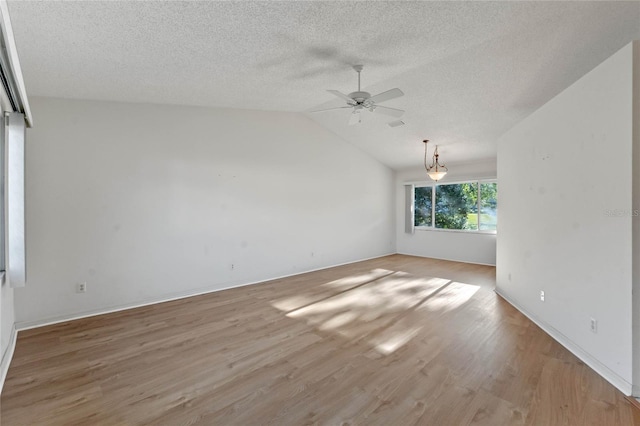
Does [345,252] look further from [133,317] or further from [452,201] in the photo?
[133,317]

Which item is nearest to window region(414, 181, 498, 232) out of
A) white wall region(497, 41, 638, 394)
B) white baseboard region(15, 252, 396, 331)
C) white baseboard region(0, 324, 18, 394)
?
white wall region(497, 41, 638, 394)

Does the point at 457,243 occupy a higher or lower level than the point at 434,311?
higher

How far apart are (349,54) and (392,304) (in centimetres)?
324

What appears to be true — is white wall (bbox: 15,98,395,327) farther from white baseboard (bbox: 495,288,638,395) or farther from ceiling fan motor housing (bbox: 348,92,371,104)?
white baseboard (bbox: 495,288,638,395)

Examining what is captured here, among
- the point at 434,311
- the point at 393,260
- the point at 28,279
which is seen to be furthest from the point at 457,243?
the point at 28,279

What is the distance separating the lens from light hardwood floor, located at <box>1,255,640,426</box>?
191 centimetres

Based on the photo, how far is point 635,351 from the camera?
204 centimetres

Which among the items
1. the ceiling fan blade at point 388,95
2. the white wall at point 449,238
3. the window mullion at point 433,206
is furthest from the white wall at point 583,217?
the window mullion at point 433,206

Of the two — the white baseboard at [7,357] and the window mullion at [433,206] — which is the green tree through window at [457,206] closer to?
the window mullion at [433,206]

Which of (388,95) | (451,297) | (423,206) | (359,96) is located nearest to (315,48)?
(359,96)

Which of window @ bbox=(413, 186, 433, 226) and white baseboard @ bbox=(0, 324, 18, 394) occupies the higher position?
window @ bbox=(413, 186, 433, 226)

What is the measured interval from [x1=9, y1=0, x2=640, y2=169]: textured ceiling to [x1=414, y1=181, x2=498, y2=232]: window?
121 inches

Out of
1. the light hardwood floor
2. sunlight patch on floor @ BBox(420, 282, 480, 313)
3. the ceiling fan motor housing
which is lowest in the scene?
the light hardwood floor

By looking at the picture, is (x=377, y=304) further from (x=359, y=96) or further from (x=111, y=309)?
(x=111, y=309)
